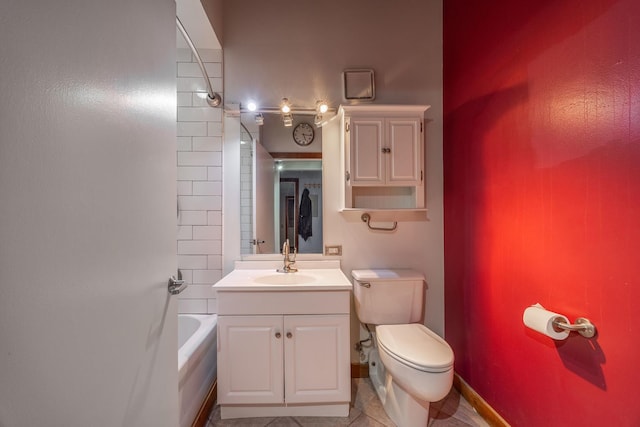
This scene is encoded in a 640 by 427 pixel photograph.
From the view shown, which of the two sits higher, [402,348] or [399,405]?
[402,348]

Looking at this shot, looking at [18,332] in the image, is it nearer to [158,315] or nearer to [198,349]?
[158,315]

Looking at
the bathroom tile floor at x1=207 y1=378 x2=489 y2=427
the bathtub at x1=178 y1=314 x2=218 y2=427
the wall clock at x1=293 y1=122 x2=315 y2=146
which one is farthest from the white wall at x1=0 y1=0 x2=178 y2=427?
the wall clock at x1=293 y1=122 x2=315 y2=146

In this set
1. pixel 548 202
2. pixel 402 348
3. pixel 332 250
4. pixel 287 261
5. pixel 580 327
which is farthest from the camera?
pixel 332 250

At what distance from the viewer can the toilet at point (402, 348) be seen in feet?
4.38

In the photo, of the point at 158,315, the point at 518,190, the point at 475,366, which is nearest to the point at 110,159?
the point at 158,315

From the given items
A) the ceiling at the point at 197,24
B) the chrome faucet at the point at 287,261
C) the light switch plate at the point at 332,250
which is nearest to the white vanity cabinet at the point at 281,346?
the chrome faucet at the point at 287,261

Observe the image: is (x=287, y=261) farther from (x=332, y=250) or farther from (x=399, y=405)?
(x=399, y=405)

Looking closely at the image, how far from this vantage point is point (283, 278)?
1.87 meters

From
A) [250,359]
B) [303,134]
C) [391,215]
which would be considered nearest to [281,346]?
[250,359]

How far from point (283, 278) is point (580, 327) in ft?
4.87

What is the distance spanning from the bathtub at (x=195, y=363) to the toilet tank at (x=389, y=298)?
988 millimetres

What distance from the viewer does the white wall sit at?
0.45m

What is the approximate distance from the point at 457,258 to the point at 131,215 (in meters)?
1.87

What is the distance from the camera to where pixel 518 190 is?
135cm
